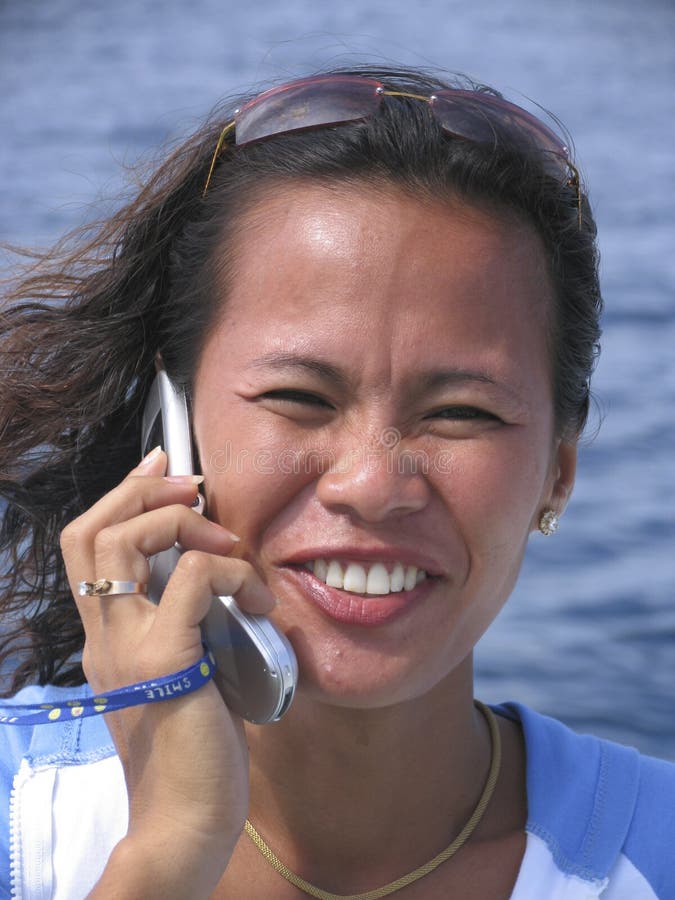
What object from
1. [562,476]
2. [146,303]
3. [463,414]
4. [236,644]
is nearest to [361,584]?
[236,644]

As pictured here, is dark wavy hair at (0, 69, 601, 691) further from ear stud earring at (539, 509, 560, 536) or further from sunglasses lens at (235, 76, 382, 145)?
ear stud earring at (539, 509, 560, 536)

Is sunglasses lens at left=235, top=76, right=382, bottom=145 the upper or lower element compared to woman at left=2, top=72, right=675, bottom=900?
upper

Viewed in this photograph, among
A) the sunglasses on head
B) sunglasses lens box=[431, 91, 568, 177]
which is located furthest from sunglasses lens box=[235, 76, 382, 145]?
sunglasses lens box=[431, 91, 568, 177]

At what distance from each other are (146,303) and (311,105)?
1.80ft

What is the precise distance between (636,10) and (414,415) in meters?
14.3

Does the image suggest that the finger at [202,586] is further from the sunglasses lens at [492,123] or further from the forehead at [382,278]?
the sunglasses lens at [492,123]

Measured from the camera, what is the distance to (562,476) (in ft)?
8.89

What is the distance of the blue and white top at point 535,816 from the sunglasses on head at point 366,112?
3.69 feet

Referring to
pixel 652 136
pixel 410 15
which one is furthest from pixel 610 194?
pixel 410 15

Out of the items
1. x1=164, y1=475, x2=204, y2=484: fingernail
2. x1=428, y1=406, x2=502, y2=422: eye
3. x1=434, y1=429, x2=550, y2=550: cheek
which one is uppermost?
x1=428, y1=406, x2=502, y2=422: eye

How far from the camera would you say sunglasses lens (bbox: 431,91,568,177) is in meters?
2.52

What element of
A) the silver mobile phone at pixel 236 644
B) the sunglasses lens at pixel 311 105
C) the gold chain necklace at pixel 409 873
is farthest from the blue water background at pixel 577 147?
the gold chain necklace at pixel 409 873

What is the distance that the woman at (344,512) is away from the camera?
229cm

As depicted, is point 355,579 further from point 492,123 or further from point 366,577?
point 492,123
